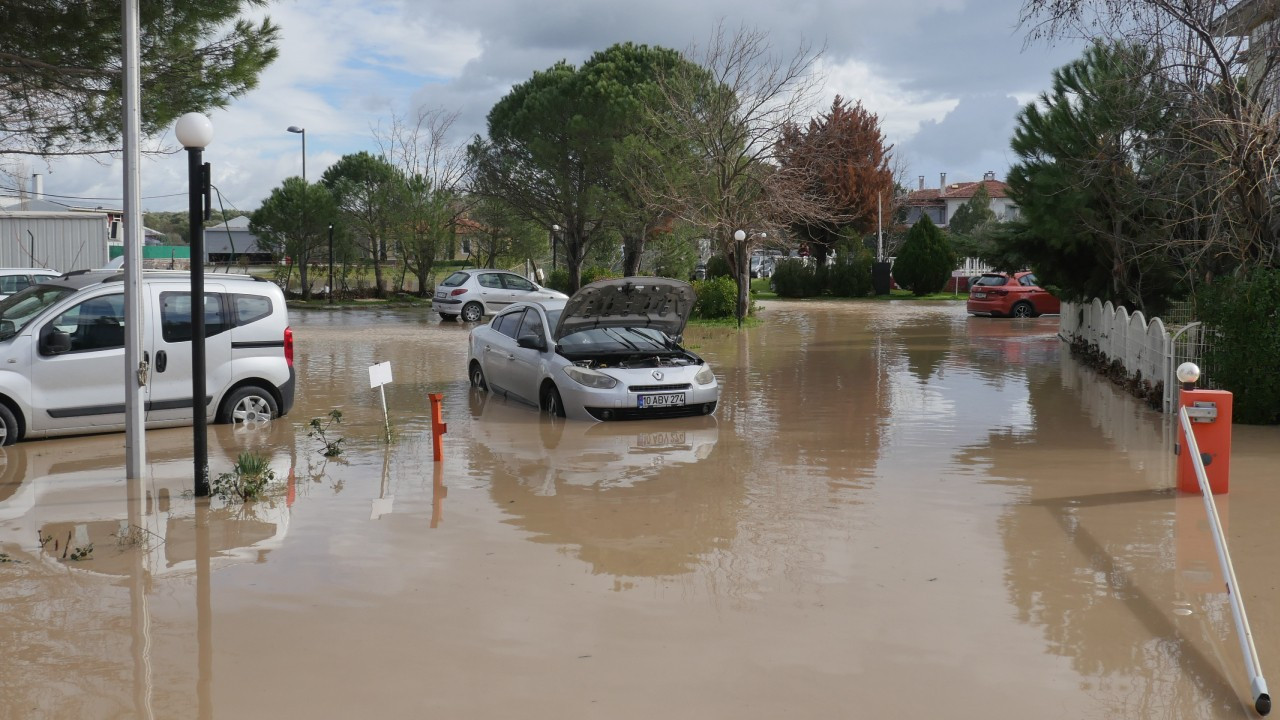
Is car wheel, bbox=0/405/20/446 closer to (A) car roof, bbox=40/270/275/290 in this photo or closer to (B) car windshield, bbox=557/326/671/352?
(A) car roof, bbox=40/270/275/290

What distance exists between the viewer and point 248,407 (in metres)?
12.1

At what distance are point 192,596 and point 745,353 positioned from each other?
1561cm

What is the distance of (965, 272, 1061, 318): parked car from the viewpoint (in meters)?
31.8

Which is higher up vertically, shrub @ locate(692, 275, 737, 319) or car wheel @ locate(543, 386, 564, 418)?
shrub @ locate(692, 275, 737, 319)

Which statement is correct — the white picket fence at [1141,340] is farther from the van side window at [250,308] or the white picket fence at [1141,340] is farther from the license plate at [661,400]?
the van side window at [250,308]

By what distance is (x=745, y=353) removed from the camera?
2111 cm

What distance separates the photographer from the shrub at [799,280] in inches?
1810

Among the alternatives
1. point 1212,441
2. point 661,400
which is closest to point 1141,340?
point 1212,441

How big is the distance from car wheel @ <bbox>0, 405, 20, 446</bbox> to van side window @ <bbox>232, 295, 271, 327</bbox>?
2330mm

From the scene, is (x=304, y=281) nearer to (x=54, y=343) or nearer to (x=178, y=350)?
(x=178, y=350)

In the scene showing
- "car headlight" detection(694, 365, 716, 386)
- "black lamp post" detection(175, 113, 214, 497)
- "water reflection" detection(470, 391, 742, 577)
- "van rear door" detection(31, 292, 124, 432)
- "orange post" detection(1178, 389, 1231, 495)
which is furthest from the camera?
"car headlight" detection(694, 365, 716, 386)

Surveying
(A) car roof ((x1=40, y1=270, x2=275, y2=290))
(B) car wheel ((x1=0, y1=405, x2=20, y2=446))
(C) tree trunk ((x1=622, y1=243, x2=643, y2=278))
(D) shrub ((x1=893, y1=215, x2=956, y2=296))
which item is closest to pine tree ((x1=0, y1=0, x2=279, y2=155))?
(A) car roof ((x1=40, y1=270, x2=275, y2=290))

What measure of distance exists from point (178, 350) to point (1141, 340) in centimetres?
1238

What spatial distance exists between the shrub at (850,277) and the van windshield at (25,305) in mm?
37102
